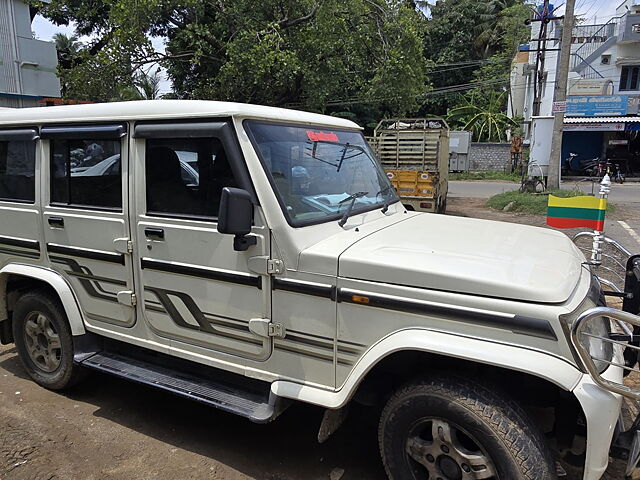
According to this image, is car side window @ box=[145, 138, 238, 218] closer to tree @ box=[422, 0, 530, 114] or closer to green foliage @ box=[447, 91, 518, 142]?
green foliage @ box=[447, 91, 518, 142]

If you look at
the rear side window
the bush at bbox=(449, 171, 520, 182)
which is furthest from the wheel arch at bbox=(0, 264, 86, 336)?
the bush at bbox=(449, 171, 520, 182)

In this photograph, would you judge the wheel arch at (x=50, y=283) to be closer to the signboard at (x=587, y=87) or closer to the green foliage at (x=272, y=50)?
the green foliage at (x=272, y=50)

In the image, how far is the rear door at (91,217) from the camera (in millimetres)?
3299

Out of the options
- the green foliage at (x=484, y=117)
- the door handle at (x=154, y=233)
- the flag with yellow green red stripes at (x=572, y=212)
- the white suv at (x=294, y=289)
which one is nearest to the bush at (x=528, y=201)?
the flag with yellow green red stripes at (x=572, y=212)

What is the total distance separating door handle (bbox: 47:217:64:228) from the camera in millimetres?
3543

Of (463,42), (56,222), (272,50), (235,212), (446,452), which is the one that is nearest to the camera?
(446,452)

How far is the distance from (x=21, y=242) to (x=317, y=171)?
2.43m

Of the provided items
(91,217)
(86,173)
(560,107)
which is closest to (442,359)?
(91,217)

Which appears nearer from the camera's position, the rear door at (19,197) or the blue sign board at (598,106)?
the rear door at (19,197)

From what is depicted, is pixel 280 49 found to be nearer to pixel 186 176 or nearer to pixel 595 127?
pixel 186 176

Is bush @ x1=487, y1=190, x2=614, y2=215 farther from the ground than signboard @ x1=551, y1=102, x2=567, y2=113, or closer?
closer

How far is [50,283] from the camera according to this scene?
3611 mm

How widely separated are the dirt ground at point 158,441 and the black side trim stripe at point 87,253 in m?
1.17

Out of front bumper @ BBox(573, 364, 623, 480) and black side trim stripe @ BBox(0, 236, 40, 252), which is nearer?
front bumper @ BBox(573, 364, 623, 480)
